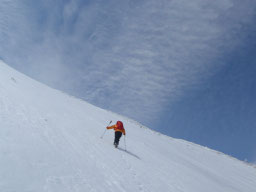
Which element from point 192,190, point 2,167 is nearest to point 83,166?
point 2,167

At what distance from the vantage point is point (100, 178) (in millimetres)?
6152

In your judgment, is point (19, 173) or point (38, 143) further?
point (38, 143)

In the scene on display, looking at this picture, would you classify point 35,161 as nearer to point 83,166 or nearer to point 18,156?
point 18,156

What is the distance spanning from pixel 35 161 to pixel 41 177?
3.18 feet

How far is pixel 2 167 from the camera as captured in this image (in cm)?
463

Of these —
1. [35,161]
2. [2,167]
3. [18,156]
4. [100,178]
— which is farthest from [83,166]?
[2,167]

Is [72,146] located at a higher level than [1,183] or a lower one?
higher

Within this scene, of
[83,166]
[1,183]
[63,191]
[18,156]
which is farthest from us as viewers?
[83,166]

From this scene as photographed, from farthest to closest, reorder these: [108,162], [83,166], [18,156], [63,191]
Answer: [108,162], [83,166], [18,156], [63,191]

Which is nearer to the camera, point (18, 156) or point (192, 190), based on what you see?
point (18, 156)

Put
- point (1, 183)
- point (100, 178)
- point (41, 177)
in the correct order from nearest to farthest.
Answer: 1. point (1, 183)
2. point (41, 177)
3. point (100, 178)

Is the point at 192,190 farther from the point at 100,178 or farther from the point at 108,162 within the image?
the point at 100,178

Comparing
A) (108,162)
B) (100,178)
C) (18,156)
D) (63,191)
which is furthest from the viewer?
(108,162)

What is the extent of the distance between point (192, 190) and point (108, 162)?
12.1ft
